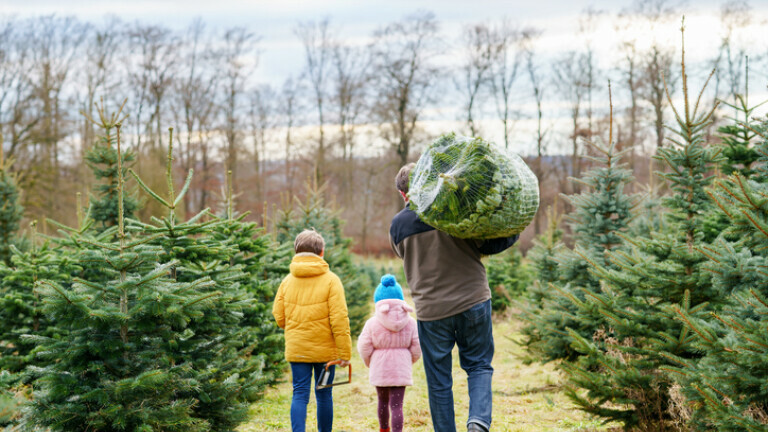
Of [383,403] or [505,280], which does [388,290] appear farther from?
[505,280]

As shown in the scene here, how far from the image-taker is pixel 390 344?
5.20 metres

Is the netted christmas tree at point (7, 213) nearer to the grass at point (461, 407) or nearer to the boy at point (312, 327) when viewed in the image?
the grass at point (461, 407)

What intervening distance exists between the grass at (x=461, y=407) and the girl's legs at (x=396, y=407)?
0.69m

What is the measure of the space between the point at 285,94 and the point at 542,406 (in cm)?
2805

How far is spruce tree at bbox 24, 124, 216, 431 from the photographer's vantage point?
4.07m

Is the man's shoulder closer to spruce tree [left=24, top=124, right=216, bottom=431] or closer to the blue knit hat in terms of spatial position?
the blue knit hat

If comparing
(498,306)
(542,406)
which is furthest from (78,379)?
(498,306)

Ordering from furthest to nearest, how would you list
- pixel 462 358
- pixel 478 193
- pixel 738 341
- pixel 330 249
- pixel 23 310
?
pixel 330 249
pixel 23 310
pixel 462 358
pixel 738 341
pixel 478 193

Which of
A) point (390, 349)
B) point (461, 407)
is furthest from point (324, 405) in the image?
point (461, 407)

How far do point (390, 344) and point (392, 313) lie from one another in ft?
0.97

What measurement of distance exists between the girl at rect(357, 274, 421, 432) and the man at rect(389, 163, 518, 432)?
3.01 feet

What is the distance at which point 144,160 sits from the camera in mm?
24766

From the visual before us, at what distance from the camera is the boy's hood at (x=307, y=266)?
5035 mm

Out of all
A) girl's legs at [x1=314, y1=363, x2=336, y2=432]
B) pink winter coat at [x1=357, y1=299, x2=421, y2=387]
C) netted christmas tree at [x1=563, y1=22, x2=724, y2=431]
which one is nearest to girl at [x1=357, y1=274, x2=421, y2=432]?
pink winter coat at [x1=357, y1=299, x2=421, y2=387]
